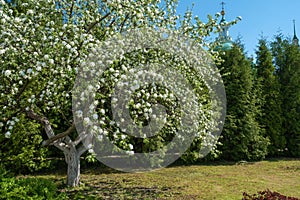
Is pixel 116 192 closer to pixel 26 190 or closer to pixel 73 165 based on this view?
pixel 73 165

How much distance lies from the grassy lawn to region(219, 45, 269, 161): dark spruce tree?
77 cm

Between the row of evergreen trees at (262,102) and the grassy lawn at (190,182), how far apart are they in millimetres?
998

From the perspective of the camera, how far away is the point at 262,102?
34.5 ft

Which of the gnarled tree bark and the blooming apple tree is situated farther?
the gnarled tree bark

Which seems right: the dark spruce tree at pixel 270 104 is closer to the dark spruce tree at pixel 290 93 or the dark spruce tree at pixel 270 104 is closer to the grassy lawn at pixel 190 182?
the dark spruce tree at pixel 290 93

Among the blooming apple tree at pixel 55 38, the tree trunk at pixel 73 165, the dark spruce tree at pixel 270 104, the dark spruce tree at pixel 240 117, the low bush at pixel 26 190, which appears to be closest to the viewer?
the low bush at pixel 26 190

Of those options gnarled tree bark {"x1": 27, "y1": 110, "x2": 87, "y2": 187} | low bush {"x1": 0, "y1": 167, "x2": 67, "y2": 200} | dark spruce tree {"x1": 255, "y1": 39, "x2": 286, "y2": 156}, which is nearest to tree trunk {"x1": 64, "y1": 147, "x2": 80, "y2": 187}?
gnarled tree bark {"x1": 27, "y1": 110, "x2": 87, "y2": 187}

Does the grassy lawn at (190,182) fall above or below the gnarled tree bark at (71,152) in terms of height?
below

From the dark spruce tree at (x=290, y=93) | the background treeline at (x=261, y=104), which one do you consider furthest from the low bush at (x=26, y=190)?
the dark spruce tree at (x=290, y=93)

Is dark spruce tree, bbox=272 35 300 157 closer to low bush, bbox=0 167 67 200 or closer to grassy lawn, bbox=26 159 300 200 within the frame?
grassy lawn, bbox=26 159 300 200

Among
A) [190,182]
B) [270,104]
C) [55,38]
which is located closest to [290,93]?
[270,104]

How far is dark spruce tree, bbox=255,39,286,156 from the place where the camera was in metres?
10.5

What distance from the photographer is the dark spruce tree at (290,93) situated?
421 inches

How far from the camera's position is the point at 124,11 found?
4562 mm
